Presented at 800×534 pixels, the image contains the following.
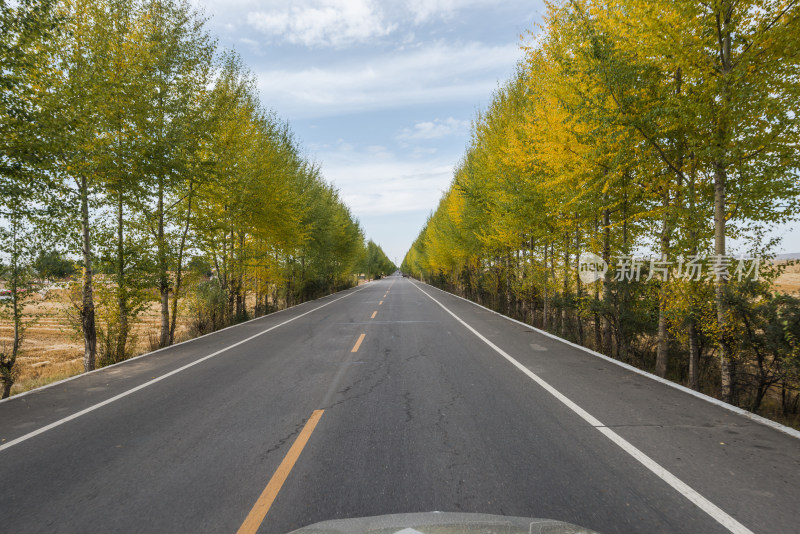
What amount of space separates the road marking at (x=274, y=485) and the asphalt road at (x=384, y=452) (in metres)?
0.02

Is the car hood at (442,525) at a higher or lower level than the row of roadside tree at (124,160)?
lower

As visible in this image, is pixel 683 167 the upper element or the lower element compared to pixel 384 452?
upper

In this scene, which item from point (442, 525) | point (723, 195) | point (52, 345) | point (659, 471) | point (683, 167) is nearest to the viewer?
point (442, 525)

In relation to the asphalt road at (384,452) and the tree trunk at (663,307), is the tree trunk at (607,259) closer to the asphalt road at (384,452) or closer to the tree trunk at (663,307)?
the tree trunk at (663,307)

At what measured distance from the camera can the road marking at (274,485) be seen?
2.49m

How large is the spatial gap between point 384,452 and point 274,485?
3.30ft

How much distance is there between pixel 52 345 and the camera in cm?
1762

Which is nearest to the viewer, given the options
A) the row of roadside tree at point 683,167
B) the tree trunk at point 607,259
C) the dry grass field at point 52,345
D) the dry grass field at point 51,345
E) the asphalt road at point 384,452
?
the asphalt road at point 384,452

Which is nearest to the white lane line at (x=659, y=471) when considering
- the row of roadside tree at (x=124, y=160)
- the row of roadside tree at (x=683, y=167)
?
the row of roadside tree at (x=683, y=167)

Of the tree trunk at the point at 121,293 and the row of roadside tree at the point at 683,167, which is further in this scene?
the tree trunk at the point at 121,293

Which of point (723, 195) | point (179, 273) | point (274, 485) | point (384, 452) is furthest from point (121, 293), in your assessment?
point (723, 195)

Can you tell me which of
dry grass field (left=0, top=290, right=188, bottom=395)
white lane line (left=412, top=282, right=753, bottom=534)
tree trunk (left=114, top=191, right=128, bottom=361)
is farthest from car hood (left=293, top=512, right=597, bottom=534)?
tree trunk (left=114, top=191, right=128, bottom=361)

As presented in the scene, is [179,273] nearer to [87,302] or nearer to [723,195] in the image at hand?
[87,302]

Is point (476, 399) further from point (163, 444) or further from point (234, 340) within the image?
point (234, 340)
